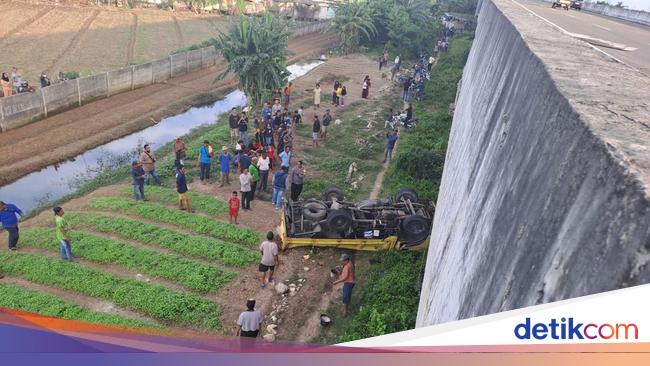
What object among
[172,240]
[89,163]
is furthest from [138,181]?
[89,163]

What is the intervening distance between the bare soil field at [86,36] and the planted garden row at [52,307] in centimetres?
1913

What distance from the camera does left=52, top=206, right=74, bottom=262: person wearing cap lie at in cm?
1070

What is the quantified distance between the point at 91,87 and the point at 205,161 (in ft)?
41.2

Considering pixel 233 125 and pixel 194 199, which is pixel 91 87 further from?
pixel 194 199

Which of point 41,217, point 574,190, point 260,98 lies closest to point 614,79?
point 574,190

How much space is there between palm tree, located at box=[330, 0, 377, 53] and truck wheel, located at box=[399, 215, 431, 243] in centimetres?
3196

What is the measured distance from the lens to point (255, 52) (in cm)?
2205

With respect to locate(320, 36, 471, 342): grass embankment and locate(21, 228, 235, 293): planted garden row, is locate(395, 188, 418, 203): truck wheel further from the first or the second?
locate(21, 228, 235, 293): planted garden row

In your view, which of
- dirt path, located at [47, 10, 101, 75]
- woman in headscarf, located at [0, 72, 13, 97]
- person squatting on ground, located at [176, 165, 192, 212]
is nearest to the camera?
person squatting on ground, located at [176, 165, 192, 212]

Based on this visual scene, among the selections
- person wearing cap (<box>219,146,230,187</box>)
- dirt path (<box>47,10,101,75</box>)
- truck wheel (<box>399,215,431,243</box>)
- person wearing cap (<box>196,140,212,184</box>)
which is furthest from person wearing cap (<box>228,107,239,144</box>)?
dirt path (<box>47,10,101,75</box>)

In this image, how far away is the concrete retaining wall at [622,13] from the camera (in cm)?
3400

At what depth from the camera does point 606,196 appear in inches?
92.8

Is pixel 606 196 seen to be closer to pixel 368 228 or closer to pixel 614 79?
pixel 614 79

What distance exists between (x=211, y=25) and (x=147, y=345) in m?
51.7
